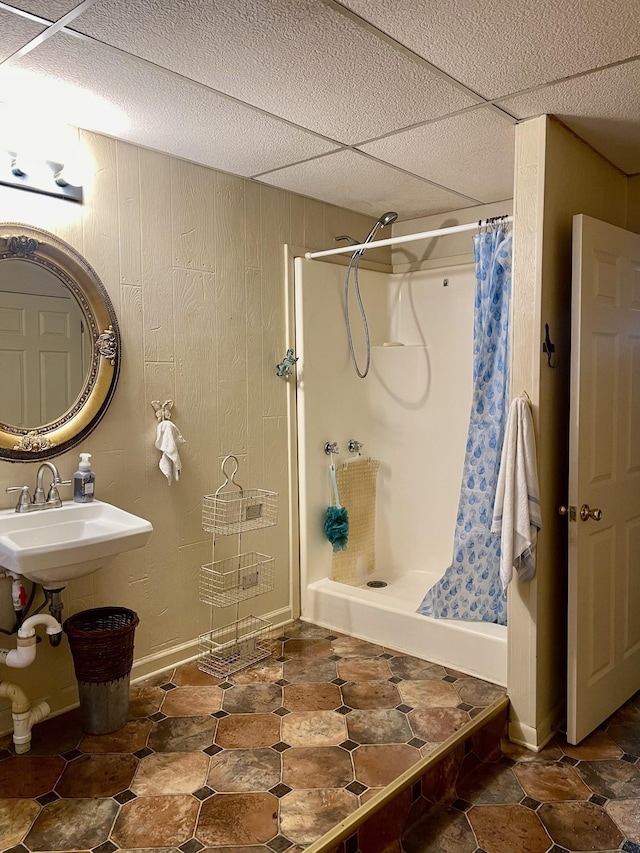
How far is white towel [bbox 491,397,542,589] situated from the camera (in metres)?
2.45

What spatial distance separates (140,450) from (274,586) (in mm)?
1108

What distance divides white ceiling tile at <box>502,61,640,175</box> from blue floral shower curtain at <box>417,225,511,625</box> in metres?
0.54

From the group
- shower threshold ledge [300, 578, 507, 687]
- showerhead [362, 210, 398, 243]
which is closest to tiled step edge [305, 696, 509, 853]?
shower threshold ledge [300, 578, 507, 687]

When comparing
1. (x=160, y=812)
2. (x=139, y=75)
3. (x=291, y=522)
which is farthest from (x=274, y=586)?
(x=139, y=75)

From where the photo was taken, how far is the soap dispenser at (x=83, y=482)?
2.58 meters

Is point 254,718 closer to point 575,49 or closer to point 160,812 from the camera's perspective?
point 160,812

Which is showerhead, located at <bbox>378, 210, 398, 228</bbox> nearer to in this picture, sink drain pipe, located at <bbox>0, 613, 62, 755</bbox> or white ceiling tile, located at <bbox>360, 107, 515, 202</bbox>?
white ceiling tile, located at <bbox>360, 107, 515, 202</bbox>

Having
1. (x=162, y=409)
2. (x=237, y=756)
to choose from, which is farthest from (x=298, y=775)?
(x=162, y=409)

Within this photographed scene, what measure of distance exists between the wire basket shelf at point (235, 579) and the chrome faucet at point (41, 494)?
870mm

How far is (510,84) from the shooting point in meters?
2.17

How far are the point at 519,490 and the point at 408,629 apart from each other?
105cm

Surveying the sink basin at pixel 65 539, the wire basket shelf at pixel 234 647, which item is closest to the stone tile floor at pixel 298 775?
the wire basket shelf at pixel 234 647

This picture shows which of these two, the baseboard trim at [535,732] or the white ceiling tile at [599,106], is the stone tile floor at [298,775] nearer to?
the baseboard trim at [535,732]

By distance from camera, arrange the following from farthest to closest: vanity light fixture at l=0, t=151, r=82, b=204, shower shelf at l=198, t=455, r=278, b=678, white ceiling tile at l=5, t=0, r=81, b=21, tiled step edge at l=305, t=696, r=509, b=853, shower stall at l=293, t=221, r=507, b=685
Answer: shower stall at l=293, t=221, r=507, b=685 → shower shelf at l=198, t=455, r=278, b=678 → vanity light fixture at l=0, t=151, r=82, b=204 → tiled step edge at l=305, t=696, r=509, b=853 → white ceiling tile at l=5, t=0, r=81, b=21
